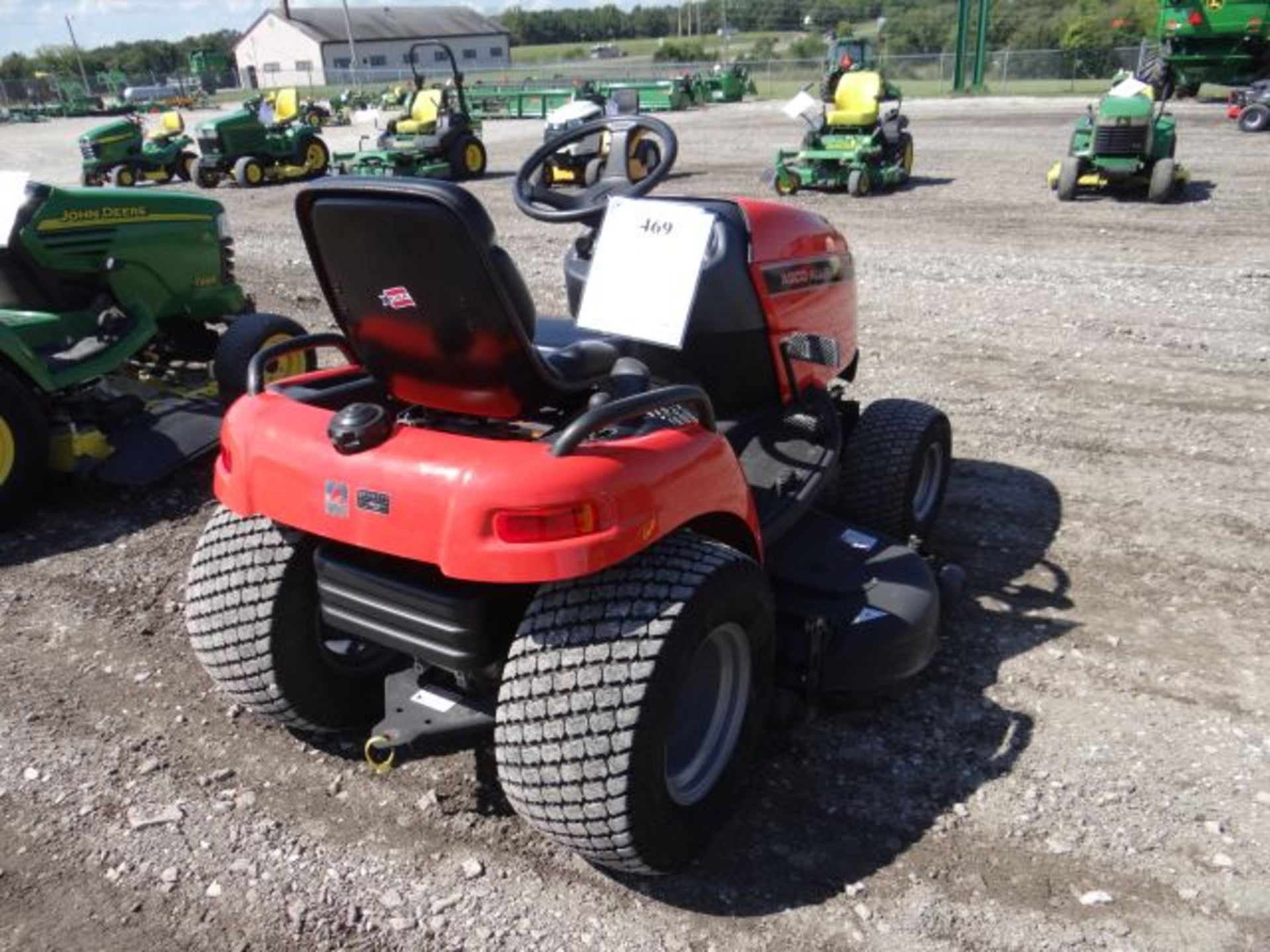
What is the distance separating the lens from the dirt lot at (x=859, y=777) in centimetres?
227

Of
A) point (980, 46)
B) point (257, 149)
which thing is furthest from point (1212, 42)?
point (257, 149)

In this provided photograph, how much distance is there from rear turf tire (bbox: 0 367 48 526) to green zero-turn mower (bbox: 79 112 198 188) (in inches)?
510

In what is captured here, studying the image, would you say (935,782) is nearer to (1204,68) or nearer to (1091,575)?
(1091,575)

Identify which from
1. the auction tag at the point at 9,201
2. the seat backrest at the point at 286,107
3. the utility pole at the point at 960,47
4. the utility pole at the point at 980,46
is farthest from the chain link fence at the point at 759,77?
the auction tag at the point at 9,201

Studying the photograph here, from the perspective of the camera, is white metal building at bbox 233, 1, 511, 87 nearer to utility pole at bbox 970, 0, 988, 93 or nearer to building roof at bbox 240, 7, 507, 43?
building roof at bbox 240, 7, 507, 43

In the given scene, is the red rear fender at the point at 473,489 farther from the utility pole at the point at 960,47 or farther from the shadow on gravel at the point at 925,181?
the utility pole at the point at 960,47

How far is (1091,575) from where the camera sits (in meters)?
3.64

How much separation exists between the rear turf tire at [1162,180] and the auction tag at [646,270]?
9.97 m

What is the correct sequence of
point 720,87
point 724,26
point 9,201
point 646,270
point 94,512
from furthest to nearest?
point 724,26 < point 720,87 < point 9,201 < point 94,512 < point 646,270

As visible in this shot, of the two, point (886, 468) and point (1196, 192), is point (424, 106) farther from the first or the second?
point (886, 468)

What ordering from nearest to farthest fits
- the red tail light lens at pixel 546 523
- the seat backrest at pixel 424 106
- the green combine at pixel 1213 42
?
the red tail light lens at pixel 546 523 < the seat backrest at pixel 424 106 < the green combine at pixel 1213 42

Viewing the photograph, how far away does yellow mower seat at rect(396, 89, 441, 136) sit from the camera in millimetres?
15406

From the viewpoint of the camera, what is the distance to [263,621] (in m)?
2.56

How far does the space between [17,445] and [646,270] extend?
315 cm
